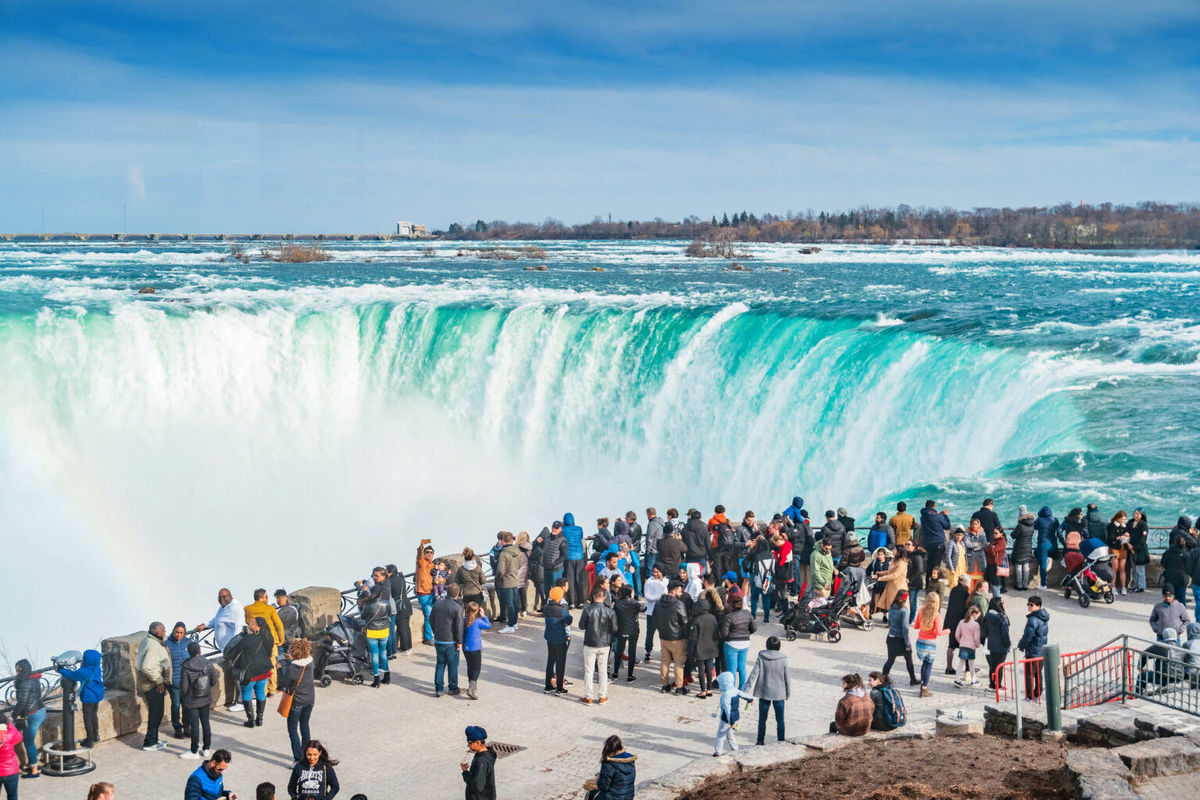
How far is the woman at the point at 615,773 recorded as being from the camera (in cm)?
821

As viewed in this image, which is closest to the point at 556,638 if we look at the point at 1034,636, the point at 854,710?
the point at 854,710

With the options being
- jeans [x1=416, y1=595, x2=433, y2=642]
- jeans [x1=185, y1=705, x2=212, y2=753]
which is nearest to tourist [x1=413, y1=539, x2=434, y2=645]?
jeans [x1=416, y1=595, x2=433, y2=642]

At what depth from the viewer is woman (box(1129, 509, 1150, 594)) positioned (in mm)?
15062

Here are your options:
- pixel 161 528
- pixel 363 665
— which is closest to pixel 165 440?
pixel 161 528

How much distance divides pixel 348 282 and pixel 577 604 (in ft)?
162

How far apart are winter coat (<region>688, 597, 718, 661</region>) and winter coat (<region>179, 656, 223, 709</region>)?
14.1ft

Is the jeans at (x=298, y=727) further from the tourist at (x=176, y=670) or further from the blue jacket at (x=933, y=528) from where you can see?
the blue jacket at (x=933, y=528)

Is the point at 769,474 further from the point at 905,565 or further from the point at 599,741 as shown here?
the point at 599,741

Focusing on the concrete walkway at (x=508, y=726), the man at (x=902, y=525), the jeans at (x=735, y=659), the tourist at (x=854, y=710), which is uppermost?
the man at (x=902, y=525)

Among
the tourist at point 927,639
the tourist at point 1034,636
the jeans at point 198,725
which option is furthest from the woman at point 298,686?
the tourist at point 1034,636

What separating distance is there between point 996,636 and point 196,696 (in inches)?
343

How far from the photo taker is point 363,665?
13000mm

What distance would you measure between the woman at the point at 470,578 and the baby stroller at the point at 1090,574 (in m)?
8.54

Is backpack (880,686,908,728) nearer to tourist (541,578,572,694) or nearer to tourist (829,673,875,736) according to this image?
tourist (829,673,875,736)
